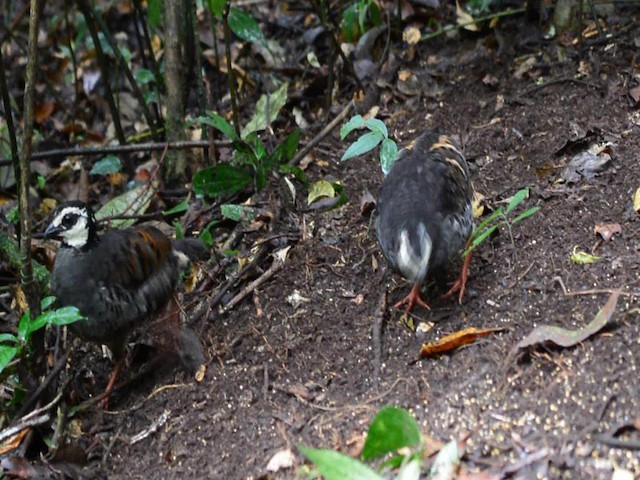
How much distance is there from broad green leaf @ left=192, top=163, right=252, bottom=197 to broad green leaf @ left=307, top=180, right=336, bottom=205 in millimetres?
423

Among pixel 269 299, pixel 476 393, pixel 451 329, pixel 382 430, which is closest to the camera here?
pixel 382 430

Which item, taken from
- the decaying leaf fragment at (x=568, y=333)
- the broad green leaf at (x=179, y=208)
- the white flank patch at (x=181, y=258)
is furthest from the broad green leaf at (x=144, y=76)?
the decaying leaf fragment at (x=568, y=333)

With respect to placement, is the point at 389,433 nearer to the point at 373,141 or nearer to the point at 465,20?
the point at 373,141

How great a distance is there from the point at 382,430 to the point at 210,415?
129 centimetres

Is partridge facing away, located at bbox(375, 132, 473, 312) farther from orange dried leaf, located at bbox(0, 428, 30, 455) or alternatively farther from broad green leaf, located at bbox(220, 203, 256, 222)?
orange dried leaf, located at bbox(0, 428, 30, 455)

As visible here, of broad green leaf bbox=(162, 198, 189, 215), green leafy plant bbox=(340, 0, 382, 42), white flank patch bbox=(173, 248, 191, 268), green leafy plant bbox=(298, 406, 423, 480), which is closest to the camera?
green leafy plant bbox=(298, 406, 423, 480)

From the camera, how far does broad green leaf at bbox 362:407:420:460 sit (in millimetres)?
3236

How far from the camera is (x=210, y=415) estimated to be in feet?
14.0

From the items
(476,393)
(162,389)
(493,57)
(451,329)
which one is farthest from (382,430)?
(493,57)

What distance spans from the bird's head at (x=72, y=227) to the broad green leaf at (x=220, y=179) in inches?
34.2

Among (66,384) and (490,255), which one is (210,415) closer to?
(66,384)

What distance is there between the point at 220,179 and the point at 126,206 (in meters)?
1.00

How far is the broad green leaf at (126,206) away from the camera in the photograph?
20.1ft

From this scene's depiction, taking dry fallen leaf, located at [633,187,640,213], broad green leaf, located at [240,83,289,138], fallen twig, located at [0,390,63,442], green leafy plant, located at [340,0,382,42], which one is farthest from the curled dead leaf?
fallen twig, located at [0,390,63,442]
